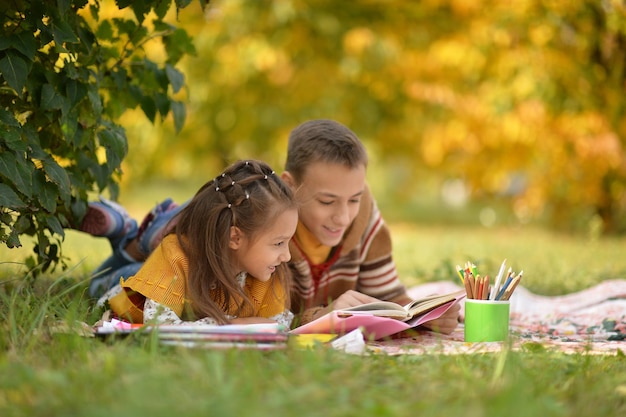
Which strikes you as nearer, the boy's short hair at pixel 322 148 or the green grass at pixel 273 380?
the green grass at pixel 273 380

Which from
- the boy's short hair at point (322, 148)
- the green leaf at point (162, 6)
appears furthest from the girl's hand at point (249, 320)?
the green leaf at point (162, 6)

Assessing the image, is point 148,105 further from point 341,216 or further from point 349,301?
point 349,301

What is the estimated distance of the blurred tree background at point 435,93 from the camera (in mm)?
8070

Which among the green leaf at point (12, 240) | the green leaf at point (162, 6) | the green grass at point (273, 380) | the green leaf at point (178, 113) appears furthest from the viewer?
the green leaf at point (178, 113)

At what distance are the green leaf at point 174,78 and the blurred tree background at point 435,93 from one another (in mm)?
5293

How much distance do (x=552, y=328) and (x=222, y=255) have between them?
4.60 feet

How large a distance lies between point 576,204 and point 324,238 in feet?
20.9

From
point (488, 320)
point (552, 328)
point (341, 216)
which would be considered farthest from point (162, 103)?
point (552, 328)

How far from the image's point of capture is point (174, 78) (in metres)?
3.21

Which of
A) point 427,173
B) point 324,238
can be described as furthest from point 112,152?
point 427,173

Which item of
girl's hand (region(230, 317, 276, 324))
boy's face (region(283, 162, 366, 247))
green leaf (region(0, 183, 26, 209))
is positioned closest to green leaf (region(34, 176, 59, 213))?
green leaf (region(0, 183, 26, 209))

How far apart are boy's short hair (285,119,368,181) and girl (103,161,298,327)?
0.28 meters

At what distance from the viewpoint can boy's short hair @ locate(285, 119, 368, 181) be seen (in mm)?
3162

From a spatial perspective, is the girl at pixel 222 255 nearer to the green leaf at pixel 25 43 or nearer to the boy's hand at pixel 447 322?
the boy's hand at pixel 447 322
